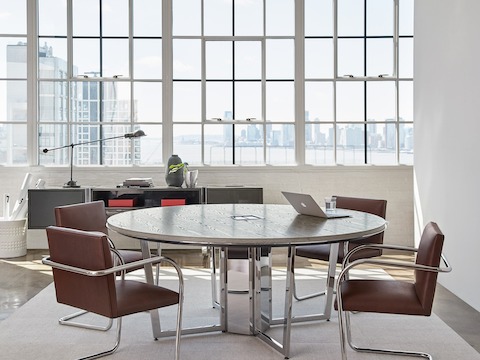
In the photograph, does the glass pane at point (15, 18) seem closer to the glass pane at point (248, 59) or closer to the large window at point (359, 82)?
the glass pane at point (248, 59)

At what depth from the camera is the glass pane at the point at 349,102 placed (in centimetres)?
747

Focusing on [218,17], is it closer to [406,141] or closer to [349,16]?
[349,16]

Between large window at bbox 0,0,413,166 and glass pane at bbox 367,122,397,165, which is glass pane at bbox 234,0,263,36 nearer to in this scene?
large window at bbox 0,0,413,166

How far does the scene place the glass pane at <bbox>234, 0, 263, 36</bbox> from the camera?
7.42 m

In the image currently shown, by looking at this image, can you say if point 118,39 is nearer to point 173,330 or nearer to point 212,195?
point 212,195

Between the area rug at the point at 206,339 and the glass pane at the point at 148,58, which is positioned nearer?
the area rug at the point at 206,339

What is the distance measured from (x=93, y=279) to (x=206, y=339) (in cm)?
114

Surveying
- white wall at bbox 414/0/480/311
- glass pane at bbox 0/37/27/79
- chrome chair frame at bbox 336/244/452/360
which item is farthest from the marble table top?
glass pane at bbox 0/37/27/79

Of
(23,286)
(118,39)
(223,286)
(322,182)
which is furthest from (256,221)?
(118,39)

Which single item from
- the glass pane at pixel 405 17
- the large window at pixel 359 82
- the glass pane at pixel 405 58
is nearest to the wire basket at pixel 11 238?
the large window at pixel 359 82

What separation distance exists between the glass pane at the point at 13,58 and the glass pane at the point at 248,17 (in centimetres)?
268

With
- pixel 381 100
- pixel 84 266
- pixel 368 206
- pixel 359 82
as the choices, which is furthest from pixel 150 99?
pixel 84 266

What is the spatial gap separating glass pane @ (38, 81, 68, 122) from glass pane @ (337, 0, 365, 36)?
356 cm

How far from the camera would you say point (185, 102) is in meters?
7.43
